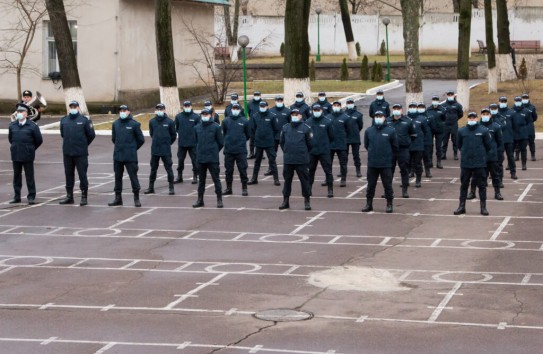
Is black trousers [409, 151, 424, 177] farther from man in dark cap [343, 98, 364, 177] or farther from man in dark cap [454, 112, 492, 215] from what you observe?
man in dark cap [454, 112, 492, 215]

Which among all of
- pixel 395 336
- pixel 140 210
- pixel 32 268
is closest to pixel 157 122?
pixel 140 210

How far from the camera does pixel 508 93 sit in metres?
51.2

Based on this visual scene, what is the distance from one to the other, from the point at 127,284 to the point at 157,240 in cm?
371

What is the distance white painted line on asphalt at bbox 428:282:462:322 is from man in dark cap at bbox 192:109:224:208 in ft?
27.1

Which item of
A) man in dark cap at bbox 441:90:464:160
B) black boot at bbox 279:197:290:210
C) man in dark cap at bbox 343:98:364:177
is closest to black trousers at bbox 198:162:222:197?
black boot at bbox 279:197:290:210

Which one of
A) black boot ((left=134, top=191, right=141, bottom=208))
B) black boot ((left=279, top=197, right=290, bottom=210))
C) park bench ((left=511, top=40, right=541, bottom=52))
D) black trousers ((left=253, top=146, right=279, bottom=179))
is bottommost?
black boot ((left=279, top=197, right=290, bottom=210))

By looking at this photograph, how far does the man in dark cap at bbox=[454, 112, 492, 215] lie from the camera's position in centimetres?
2272

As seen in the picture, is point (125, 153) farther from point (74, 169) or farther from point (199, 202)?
point (199, 202)

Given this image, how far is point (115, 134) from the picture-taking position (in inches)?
961

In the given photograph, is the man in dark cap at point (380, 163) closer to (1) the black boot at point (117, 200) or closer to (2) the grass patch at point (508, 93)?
(1) the black boot at point (117, 200)

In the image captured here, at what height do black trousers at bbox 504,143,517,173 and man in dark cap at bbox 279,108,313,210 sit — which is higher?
man in dark cap at bbox 279,108,313,210

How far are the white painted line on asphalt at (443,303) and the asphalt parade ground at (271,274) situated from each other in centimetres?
4

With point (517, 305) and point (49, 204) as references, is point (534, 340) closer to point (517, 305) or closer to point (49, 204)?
point (517, 305)

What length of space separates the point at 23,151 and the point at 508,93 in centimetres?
3045
